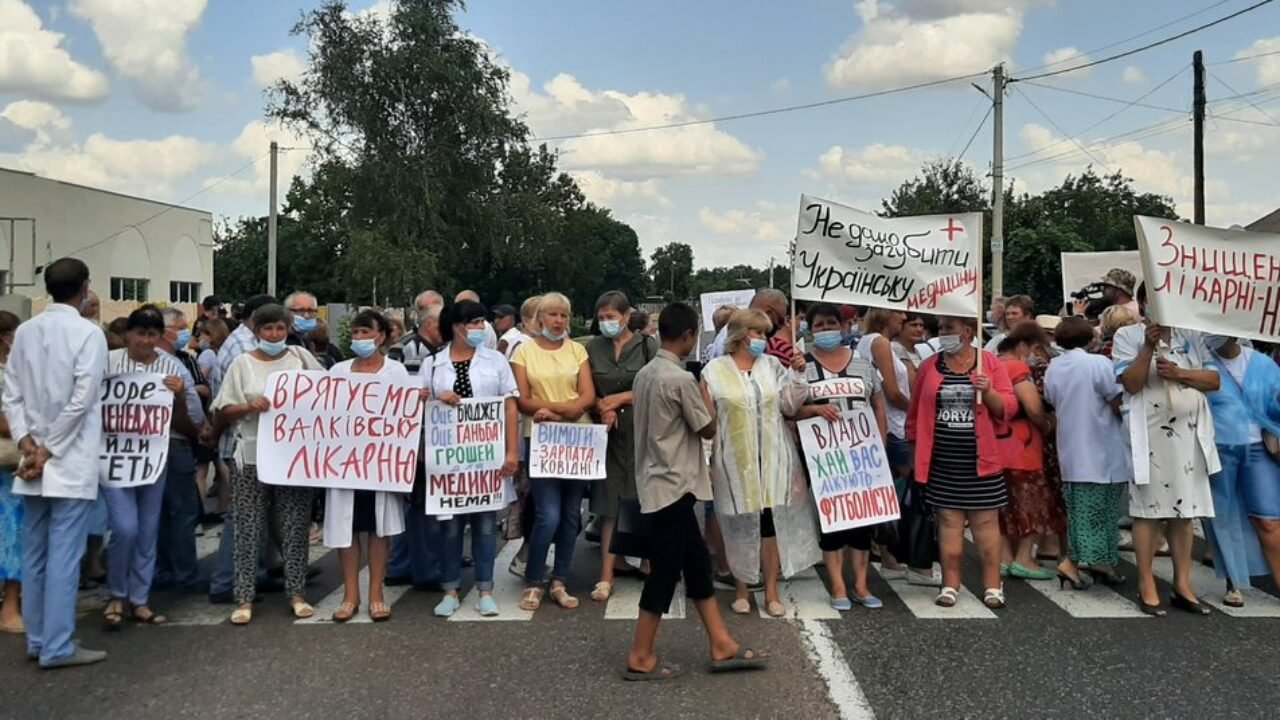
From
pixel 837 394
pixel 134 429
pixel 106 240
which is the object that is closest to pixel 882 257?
pixel 837 394

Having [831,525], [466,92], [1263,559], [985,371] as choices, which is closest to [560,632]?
[831,525]

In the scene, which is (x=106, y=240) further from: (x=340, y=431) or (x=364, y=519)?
(x=364, y=519)

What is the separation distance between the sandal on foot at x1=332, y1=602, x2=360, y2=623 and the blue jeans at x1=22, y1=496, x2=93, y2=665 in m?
1.43

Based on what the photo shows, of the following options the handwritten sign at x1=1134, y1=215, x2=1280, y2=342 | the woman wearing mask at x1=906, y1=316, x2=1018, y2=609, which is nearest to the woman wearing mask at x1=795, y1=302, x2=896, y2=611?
the woman wearing mask at x1=906, y1=316, x2=1018, y2=609

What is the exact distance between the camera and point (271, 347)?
21.3ft

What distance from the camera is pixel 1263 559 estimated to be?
265 inches

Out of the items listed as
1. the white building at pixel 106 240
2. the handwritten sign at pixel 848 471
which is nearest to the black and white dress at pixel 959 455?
the handwritten sign at pixel 848 471

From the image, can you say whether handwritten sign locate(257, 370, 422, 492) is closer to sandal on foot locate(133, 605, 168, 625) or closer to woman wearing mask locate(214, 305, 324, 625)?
woman wearing mask locate(214, 305, 324, 625)

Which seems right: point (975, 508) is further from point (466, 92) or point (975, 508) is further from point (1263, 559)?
point (466, 92)

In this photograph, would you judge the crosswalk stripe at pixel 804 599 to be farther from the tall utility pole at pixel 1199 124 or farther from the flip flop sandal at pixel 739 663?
the tall utility pole at pixel 1199 124

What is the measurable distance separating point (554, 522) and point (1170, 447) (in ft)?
13.2

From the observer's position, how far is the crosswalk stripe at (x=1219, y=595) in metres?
6.46

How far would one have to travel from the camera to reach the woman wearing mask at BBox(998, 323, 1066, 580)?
7223 millimetres

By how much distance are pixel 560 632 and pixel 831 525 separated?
1.86 meters
